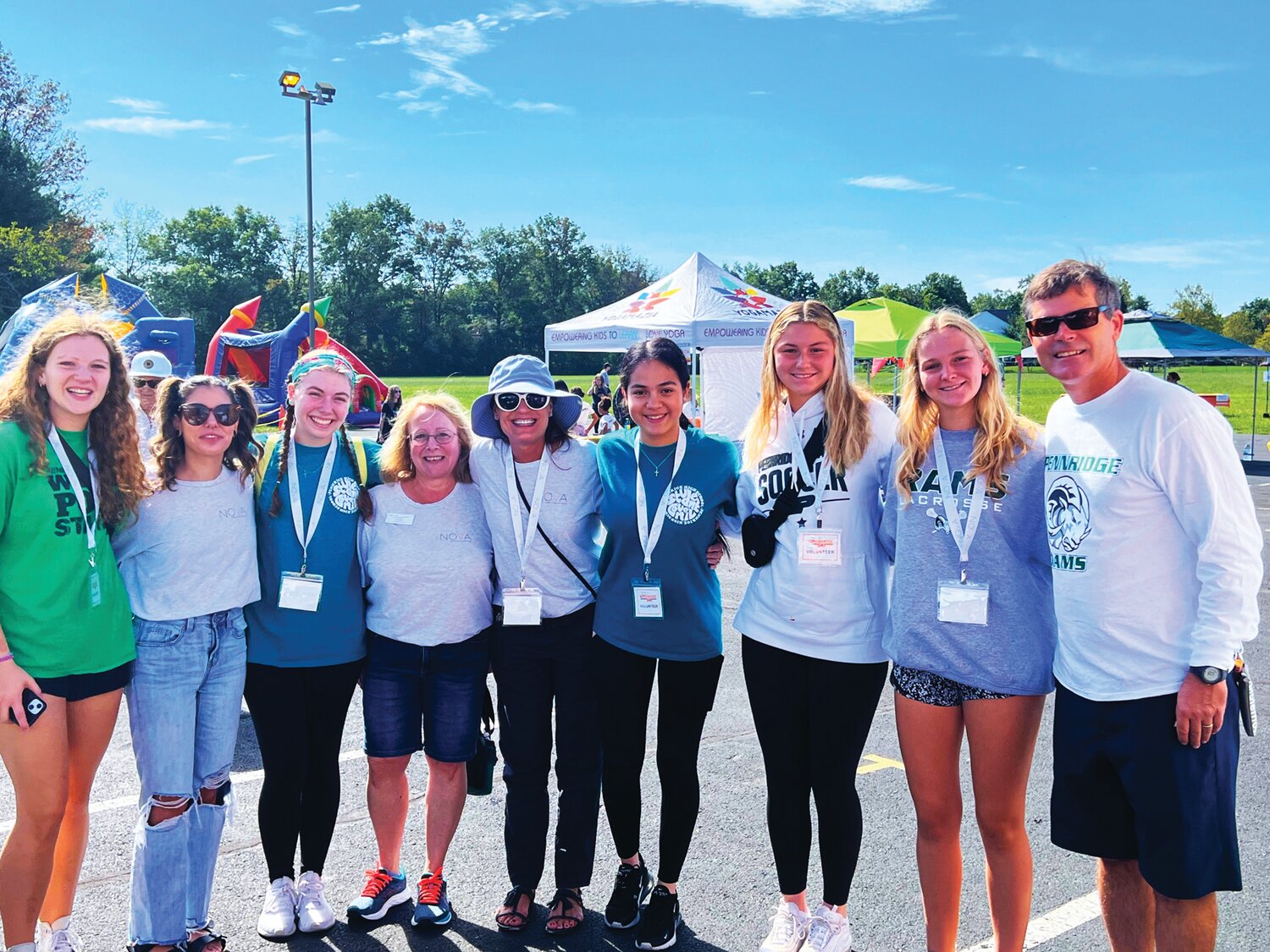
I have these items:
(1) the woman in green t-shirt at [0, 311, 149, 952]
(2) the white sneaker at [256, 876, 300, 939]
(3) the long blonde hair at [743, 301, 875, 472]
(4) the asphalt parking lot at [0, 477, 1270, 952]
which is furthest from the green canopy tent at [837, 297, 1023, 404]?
(1) the woman in green t-shirt at [0, 311, 149, 952]

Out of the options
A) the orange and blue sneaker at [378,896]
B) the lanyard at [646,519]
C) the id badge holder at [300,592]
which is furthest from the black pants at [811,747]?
the id badge holder at [300,592]

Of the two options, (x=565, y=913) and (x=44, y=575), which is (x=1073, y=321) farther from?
(x=44, y=575)

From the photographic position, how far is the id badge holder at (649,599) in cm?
320

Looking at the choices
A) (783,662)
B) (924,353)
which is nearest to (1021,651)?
(783,662)

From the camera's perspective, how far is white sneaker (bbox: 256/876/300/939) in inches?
124

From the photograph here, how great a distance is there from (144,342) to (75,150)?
37067 millimetres

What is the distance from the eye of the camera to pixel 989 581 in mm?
2701

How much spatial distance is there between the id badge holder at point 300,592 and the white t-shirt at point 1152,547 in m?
2.32

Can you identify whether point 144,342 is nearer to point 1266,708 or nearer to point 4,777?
point 4,777

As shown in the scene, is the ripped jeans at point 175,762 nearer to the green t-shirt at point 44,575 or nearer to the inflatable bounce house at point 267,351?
the green t-shirt at point 44,575

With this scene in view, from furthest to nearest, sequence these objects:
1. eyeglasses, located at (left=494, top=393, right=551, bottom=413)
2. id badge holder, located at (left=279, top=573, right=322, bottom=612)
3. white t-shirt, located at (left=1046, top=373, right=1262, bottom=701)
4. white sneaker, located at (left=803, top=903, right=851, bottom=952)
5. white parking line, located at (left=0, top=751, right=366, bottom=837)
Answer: white parking line, located at (left=0, top=751, right=366, bottom=837), eyeglasses, located at (left=494, top=393, right=551, bottom=413), id badge holder, located at (left=279, top=573, right=322, bottom=612), white sneaker, located at (left=803, top=903, right=851, bottom=952), white t-shirt, located at (left=1046, top=373, right=1262, bottom=701)

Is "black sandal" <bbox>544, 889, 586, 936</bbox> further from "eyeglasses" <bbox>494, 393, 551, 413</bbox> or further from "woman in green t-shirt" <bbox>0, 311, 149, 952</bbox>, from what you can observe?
"eyeglasses" <bbox>494, 393, 551, 413</bbox>

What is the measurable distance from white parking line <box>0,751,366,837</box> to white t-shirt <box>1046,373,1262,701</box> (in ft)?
11.4

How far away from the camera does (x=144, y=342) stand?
17375 mm
